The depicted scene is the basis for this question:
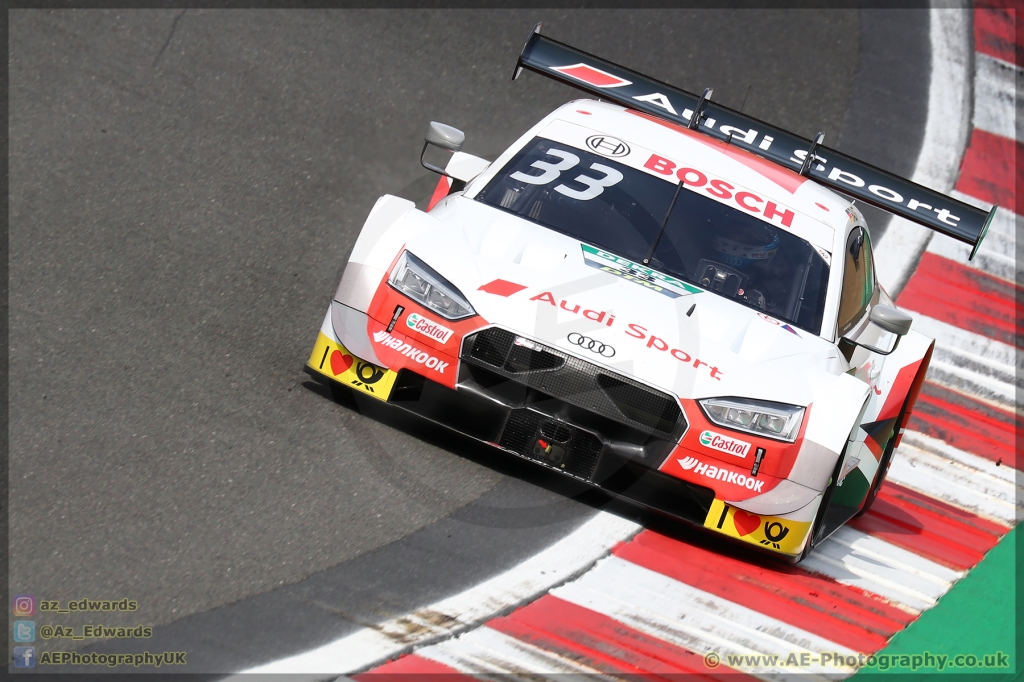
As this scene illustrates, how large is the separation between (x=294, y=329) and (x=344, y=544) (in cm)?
185

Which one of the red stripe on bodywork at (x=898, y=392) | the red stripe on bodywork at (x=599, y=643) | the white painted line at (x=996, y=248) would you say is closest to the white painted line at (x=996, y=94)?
the white painted line at (x=996, y=248)

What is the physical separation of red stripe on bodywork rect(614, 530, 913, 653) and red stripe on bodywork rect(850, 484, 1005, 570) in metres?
0.76

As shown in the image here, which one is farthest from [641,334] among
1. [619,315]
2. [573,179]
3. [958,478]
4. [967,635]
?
[958,478]

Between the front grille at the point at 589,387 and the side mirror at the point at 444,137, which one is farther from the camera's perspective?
the side mirror at the point at 444,137

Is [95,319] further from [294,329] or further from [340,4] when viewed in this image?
[340,4]

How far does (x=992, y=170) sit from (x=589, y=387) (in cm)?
779

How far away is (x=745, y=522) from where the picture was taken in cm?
517

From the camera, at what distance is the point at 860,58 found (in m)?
12.4

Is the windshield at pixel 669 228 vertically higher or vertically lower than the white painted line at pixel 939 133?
lower

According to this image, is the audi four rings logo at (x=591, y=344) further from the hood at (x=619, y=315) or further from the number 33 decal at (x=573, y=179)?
the number 33 decal at (x=573, y=179)

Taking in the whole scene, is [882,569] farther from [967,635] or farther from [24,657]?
[24,657]

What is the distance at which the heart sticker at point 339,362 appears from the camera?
5.29m

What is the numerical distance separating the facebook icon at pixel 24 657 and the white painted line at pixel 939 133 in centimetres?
707

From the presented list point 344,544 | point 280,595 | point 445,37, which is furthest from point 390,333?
point 445,37
